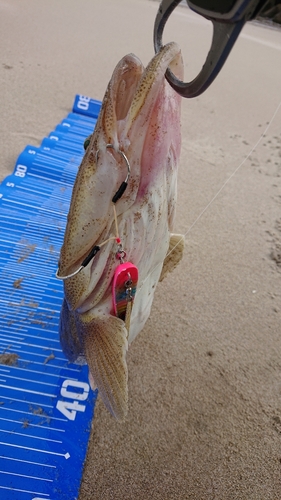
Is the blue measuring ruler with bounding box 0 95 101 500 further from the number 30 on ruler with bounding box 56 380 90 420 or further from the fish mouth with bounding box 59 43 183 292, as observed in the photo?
the fish mouth with bounding box 59 43 183 292

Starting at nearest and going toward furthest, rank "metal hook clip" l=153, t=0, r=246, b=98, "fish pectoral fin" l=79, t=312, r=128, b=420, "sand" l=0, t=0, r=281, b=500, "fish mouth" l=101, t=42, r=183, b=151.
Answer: "metal hook clip" l=153, t=0, r=246, b=98 < "fish mouth" l=101, t=42, r=183, b=151 < "fish pectoral fin" l=79, t=312, r=128, b=420 < "sand" l=0, t=0, r=281, b=500

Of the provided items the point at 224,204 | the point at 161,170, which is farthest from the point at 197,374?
the point at 224,204

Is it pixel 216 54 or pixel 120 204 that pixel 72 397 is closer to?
pixel 120 204

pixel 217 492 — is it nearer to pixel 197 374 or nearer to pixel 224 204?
pixel 197 374

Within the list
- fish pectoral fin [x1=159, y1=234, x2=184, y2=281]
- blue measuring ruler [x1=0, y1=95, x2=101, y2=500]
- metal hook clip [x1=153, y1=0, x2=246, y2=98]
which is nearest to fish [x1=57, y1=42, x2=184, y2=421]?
metal hook clip [x1=153, y1=0, x2=246, y2=98]

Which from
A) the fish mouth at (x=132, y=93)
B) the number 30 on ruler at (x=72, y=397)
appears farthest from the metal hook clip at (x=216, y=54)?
the number 30 on ruler at (x=72, y=397)

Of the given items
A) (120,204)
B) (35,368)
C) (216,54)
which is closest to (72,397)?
(35,368)

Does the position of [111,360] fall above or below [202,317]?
above
